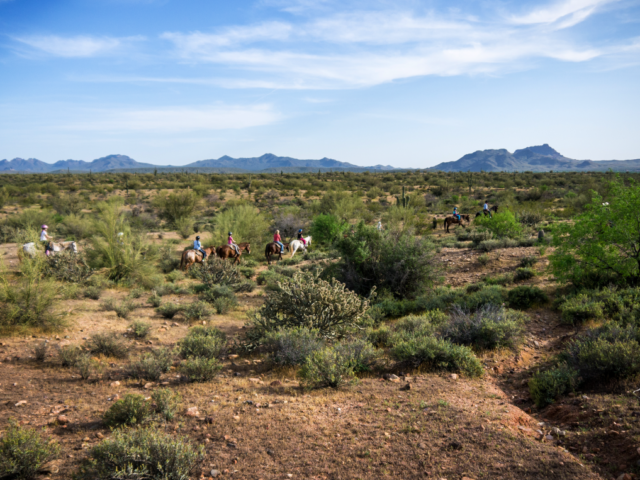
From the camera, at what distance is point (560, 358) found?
621 cm

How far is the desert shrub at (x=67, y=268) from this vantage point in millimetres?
12906

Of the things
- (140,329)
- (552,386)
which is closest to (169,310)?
(140,329)

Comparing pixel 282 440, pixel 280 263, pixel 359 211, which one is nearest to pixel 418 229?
pixel 359 211

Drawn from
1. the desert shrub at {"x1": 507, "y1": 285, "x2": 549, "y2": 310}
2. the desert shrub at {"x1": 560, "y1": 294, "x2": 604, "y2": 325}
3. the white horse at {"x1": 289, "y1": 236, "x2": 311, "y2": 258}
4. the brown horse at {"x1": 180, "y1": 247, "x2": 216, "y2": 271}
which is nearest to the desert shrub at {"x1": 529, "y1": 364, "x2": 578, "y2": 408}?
the desert shrub at {"x1": 560, "y1": 294, "x2": 604, "y2": 325}

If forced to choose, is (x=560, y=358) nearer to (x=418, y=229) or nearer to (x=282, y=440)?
(x=282, y=440)

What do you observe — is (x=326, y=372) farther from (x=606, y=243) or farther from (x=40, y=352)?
(x=606, y=243)

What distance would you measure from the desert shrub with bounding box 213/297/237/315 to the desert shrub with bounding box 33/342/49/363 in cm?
448

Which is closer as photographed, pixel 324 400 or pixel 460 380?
pixel 324 400

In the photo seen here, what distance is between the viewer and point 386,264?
1151 cm

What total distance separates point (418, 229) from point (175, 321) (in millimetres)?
16572

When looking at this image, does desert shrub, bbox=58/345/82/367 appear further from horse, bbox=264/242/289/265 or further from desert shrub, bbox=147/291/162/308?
horse, bbox=264/242/289/265

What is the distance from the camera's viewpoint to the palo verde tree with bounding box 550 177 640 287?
29.1 feet

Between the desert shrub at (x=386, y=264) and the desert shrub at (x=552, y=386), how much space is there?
5.68m

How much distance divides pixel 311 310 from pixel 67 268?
1013 cm
